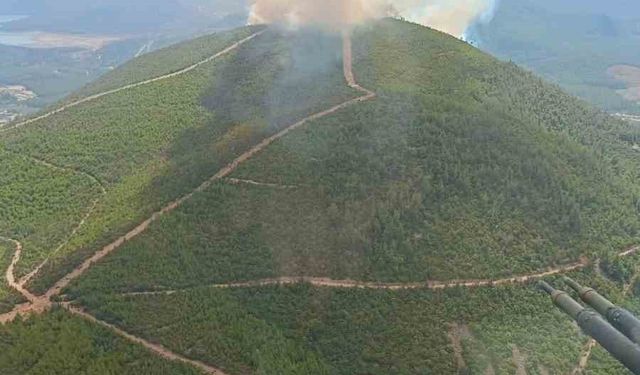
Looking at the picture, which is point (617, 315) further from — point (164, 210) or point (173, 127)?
point (173, 127)

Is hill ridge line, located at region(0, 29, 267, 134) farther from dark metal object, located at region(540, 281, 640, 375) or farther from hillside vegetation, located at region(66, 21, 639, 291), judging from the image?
dark metal object, located at region(540, 281, 640, 375)

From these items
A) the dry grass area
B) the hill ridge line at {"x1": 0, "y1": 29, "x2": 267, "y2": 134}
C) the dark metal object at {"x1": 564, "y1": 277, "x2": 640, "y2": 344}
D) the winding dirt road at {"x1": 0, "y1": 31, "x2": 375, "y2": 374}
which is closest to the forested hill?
the winding dirt road at {"x1": 0, "y1": 31, "x2": 375, "y2": 374}

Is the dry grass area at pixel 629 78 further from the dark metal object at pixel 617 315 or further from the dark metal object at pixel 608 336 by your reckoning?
the dark metal object at pixel 608 336

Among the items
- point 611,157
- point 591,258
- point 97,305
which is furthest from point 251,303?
point 611,157

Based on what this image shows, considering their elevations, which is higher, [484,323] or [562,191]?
[562,191]

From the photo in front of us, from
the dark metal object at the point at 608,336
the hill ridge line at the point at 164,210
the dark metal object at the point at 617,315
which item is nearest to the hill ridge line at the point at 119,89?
the hill ridge line at the point at 164,210

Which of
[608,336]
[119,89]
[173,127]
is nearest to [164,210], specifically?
[173,127]

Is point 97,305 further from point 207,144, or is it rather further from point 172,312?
point 207,144
